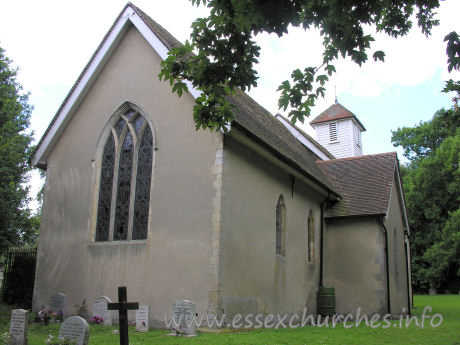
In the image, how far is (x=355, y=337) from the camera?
1073cm

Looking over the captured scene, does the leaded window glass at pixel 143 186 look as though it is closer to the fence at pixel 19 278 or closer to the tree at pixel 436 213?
the fence at pixel 19 278

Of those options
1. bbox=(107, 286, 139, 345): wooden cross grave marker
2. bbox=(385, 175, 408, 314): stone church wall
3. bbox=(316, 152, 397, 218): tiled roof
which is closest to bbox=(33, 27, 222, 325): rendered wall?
bbox=(107, 286, 139, 345): wooden cross grave marker

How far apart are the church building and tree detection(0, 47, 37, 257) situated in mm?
3294

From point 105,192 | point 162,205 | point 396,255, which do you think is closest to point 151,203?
point 162,205

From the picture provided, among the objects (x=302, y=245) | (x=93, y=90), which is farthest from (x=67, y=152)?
(x=302, y=245)

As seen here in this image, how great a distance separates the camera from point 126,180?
13539 millimetres

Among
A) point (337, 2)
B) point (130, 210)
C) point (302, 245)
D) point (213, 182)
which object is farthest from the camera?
point (302, 245)

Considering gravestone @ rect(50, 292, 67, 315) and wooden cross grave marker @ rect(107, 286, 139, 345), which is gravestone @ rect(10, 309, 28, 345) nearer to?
wooden cross grave marker @ rect(107, 286, 139, 345)

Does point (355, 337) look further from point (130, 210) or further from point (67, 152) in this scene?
point (67, 152)

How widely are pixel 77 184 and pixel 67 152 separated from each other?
1284 mm

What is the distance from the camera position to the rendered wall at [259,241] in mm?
12031

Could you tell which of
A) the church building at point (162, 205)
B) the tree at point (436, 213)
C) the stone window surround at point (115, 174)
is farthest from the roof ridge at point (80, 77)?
the tree at point (436, 213)

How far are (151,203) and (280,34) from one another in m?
7.39

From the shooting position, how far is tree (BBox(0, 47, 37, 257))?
17828 mm
